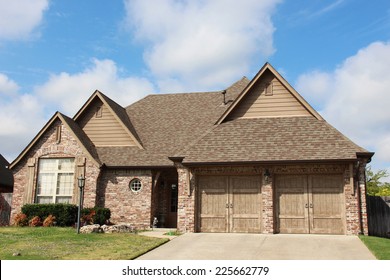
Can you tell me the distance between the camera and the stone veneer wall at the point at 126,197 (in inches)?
763

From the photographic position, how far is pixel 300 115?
18.1 m

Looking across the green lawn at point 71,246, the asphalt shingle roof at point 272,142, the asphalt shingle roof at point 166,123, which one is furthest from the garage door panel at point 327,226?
the asphalt shingle roof at point 166,123

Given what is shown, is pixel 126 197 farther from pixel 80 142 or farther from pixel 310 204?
pixel 310 204

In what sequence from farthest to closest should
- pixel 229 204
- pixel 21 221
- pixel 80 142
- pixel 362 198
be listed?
pixel 80 142, pixel 21 221, pixel 229 204, pixel 362 198

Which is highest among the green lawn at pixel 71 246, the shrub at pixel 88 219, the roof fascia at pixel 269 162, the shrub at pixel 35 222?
the roof fascia at pixel 269 162

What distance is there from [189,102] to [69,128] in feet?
24.4

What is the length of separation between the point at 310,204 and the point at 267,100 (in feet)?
17.1

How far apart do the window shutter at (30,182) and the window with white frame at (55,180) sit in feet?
0.94

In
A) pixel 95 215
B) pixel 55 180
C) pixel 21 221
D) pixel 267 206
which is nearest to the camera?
pixel 267 206

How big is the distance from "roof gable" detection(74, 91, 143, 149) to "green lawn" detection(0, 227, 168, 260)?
22.0 feet

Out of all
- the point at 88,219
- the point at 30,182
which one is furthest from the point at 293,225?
the point at 30,182

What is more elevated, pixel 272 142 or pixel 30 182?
pixel 272 142

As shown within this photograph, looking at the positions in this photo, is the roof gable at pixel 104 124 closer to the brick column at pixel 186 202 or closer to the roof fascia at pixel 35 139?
the roof fascia at pixel 35 139

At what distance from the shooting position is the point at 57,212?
62.4 feet
